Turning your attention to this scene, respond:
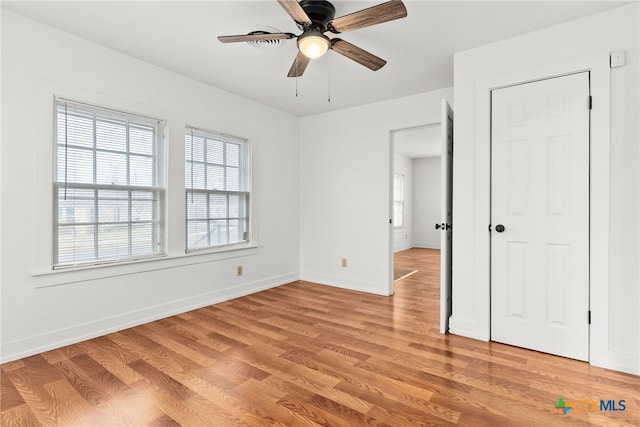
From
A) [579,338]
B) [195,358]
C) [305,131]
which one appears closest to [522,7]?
[579,338]

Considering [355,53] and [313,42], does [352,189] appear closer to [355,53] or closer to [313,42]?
[355,53]

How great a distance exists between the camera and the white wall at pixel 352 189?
13.7 ft

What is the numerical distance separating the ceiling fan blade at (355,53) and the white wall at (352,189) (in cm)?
167

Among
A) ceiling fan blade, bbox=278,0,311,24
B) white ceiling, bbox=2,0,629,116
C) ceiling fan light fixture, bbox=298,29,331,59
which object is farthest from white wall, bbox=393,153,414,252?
ceiling fan blade, bbox=278,0,311,24

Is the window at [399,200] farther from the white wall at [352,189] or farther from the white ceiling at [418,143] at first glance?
the white wall at [352,189]

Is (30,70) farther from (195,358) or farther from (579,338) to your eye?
(579,338)

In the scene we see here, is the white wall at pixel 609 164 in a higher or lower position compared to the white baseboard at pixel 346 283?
higher

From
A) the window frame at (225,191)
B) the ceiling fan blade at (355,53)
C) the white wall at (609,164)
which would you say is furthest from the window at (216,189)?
the white wall at (609,164)

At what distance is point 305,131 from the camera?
4.96 metres

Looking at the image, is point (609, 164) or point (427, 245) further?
point (427, 245)

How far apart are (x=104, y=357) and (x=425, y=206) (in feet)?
28.0

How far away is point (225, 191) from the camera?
391 centimetres

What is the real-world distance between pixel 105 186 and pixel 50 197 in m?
0.40

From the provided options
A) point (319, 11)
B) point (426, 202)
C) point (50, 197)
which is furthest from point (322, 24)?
point (426, 202)
